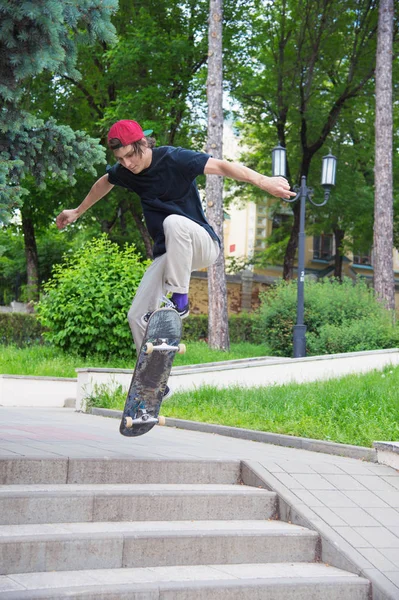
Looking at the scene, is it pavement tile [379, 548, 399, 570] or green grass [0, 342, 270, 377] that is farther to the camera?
green grass [0, 342, 270, 377]

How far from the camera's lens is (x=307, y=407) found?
31.9 feet

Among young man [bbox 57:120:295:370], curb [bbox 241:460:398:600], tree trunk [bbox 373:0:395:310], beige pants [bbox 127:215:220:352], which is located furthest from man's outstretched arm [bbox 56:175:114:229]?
tree trunk [bbox 373:0:395:310]

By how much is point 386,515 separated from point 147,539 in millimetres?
1875

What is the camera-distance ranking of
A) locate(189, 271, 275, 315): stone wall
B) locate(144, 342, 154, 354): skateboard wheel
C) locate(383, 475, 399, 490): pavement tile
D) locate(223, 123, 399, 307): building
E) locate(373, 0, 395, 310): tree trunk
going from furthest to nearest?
locate(223, 123, 399, 307): building
locate(189, 271, 275, 315): stone wall
locate(373, 0, 395, 310): tree trunk
locate(383, 475, 399, 490): pavement tile
locate(144, 342, 154, 354): skateboard wheel

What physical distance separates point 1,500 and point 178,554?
1.13 meters

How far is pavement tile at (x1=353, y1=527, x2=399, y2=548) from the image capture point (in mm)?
5152

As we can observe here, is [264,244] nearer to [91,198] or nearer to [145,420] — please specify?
[91,198]

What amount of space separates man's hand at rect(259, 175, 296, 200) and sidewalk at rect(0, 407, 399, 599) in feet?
6.95

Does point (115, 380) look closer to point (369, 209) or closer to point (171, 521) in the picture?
point (171, 521)

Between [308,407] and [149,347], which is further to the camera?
[308,407]

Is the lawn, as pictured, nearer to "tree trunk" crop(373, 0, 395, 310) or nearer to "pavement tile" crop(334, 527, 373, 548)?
"pavement tile" crop(334, 527, 373, 548)

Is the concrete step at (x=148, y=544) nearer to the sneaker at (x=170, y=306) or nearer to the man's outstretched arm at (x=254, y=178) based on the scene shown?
the sneaker at (x=170, y=306)

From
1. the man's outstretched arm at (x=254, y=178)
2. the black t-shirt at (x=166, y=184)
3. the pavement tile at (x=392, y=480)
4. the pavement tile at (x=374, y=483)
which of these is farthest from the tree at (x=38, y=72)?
the pavement tile at (x=392, y=480)

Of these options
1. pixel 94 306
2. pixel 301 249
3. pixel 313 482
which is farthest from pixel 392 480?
pixel 301 249
